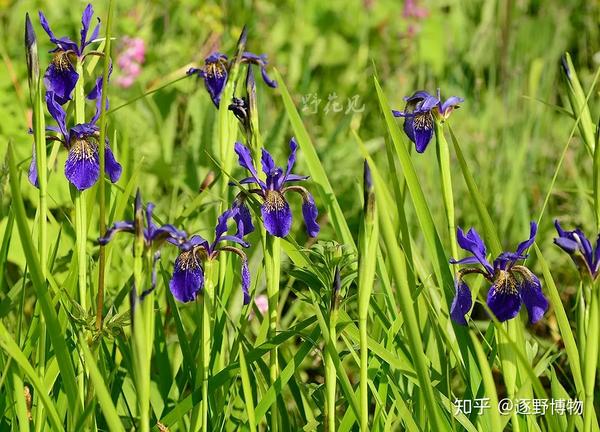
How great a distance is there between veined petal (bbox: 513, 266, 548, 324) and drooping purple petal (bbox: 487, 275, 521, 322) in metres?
0.03

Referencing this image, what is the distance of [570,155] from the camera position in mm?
3736

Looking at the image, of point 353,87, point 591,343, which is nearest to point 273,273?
point 591,343

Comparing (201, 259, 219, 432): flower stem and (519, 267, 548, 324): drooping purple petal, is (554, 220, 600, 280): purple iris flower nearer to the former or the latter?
(519, 267, 548, 324): drooping purple petal

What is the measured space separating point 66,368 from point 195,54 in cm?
303

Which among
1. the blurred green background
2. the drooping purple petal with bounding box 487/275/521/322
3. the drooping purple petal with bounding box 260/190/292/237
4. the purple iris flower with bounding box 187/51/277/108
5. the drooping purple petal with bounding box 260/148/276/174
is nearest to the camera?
the drooping purple petal with bounding box 487/275/521/322

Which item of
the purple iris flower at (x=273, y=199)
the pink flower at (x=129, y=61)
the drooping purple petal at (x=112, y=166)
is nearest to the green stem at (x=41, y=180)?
the drooping purple petal at (x=112, y=166)

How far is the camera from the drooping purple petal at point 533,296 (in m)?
1.49

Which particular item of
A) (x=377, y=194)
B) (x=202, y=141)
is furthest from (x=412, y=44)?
(x=377, y=194)

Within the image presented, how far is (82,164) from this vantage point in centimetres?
158

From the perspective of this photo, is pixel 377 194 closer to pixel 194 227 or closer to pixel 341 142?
pixel 194 227

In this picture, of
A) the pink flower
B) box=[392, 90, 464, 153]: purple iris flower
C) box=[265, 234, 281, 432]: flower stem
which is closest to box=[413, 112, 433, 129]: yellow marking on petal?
box=[392, 90, 464, 153]: purple iris flower

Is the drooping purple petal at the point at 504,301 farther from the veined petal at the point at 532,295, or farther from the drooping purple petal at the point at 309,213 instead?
the drooping purple petal at the point at 309,213

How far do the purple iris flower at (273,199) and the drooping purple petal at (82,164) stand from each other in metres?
0.26

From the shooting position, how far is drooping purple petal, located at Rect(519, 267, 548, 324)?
149 cm
